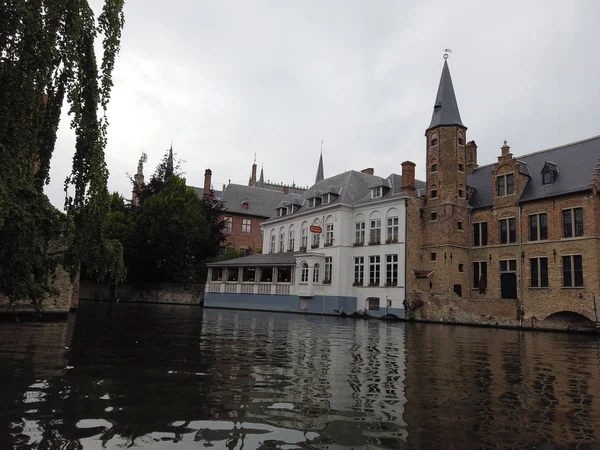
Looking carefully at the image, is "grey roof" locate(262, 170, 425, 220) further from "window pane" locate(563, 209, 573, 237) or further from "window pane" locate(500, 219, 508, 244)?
"window pane" locate(563, 209, 573, 237)

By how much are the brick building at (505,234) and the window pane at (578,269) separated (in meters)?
0.06

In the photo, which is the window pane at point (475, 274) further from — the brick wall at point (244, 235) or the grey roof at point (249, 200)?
the brick wall at point (244, 235)

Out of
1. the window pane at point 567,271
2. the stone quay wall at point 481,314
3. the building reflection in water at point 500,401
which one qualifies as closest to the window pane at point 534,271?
the window pane at point 567,271

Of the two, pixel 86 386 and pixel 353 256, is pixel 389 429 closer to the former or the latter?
pixel 86 386

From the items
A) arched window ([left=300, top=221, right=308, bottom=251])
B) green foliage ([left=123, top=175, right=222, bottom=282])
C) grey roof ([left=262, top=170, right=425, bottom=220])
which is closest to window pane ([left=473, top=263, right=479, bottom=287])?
grey roof ([left=262, top=170, right=425, bottom=220])

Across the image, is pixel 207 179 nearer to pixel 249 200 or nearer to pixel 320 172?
pixel 249 200

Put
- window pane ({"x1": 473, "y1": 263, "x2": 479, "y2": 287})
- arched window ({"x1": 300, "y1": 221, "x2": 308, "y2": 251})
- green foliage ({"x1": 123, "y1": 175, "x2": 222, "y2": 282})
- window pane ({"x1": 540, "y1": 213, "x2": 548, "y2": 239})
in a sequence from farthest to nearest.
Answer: green foliage ({"x1": 123, "y1": 175, "x2": 222, "y2": 282}) < arched window ({"x1": 300, "y1": 221, "x2": 308, "y2": 251}) < window pane ({"x1": 473, "y1": 263, "x2": 479, "y2": 287}) < window pane ({"x1": 540, "y1": 213, "x2": 548, "y2": 239})

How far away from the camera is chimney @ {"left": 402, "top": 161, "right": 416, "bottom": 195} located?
35516 millimetres

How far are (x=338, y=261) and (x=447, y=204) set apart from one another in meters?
9.54

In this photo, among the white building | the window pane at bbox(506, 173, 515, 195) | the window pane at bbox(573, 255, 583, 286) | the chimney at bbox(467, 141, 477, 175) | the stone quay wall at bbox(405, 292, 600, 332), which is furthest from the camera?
the chimney at bbox(467, 141, 477, 175)

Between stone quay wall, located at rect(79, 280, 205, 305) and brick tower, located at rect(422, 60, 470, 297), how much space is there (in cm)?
2470

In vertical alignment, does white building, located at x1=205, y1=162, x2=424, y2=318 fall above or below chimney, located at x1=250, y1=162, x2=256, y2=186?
below

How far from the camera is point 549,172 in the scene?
99.5 feet

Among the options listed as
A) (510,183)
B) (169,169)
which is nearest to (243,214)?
(169,169)
